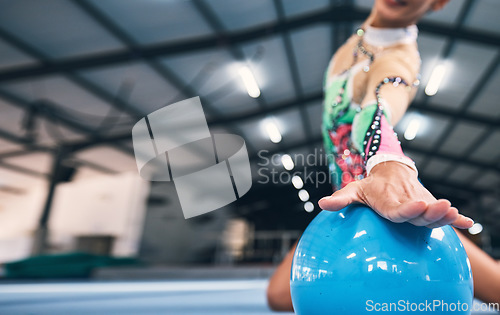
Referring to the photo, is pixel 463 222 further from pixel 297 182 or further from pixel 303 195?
pixel 303 195

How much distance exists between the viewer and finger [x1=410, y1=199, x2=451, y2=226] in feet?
2.11

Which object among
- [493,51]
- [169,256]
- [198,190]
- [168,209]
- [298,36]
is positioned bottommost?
[169,256]

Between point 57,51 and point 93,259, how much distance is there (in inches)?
140

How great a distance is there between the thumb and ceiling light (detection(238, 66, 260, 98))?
23.1 feet

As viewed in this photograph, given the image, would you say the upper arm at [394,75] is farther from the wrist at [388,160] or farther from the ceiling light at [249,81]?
the ceiling light at [249,81]

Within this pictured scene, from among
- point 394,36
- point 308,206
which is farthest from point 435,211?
point 308,206

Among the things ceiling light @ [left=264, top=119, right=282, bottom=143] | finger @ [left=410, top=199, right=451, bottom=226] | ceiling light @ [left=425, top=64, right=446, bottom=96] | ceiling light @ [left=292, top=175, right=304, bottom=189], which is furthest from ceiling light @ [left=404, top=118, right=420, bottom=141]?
finger @ [left=410, top=199, right=451, bottom=226]

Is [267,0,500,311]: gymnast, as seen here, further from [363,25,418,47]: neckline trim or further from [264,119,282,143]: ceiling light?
[264,119,282,143]: ceiling light

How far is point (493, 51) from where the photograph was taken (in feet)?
24.1

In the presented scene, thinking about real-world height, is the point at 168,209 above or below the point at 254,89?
below

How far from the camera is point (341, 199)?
0.78 m

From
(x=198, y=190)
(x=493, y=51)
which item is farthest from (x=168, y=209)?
(x=493, y=51)

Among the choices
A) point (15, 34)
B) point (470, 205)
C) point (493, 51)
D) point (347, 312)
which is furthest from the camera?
point (470, 205)

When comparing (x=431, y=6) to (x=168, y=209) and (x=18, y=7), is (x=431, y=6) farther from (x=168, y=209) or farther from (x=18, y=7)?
(x=168, y=209)
